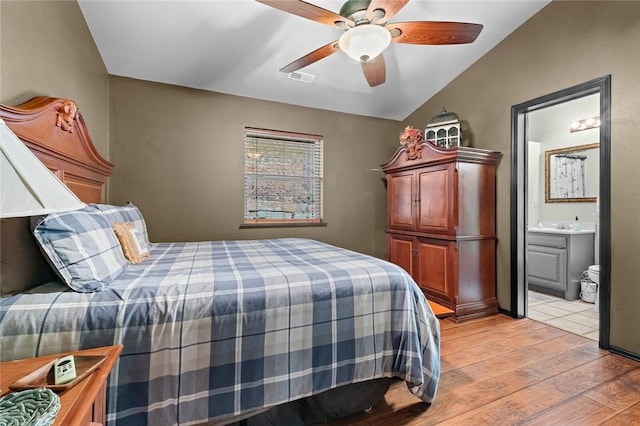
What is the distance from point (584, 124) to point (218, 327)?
16.3 ft

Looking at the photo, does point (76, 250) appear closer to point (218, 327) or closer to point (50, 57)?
point (218, 327)

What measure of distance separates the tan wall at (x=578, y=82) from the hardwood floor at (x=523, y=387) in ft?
1.35

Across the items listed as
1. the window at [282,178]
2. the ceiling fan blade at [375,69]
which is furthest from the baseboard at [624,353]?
the window at [282,178]

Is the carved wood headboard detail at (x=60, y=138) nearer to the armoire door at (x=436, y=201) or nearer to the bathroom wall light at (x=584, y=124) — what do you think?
the armoire door at (x=436, y=201)

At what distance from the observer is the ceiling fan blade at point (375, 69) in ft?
7.80

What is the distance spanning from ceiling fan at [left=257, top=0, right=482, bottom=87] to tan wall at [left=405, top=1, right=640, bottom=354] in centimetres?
122

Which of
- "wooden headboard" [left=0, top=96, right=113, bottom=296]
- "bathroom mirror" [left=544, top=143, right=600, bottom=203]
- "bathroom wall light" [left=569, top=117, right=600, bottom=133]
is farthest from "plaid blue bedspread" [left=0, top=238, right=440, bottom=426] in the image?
"bathroom wall light" [left=569, top=117, right=600, bottom=133]

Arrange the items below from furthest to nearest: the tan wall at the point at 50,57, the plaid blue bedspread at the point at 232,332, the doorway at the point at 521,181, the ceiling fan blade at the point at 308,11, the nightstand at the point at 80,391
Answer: the doorway at the point at 521,181 < the ceiling fan blade at the point at 308,11 < the tan wall at the point at 50,57 < the plaid blue bedspread at the point at 232,332 < the nightstand at the point at 80,391

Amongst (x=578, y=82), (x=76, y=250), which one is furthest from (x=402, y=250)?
(x=76, y=250)

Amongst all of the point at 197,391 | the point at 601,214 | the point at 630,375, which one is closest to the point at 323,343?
the point at 197,391

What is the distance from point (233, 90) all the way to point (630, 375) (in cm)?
416

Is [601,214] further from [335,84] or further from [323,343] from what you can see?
[335,84]

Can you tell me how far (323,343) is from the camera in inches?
56.0

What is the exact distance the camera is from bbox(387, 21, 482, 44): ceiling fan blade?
1919mm
